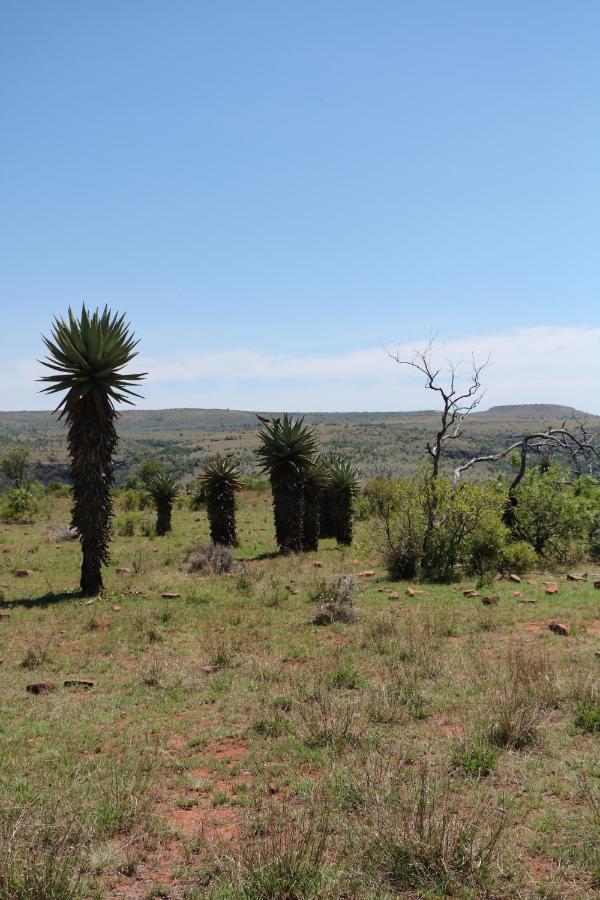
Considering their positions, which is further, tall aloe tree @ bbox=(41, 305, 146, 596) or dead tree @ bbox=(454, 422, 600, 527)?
dead tree @ bbox=(454, 422, 600, 527)

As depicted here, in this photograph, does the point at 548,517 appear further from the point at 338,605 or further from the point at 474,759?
the point at 474,759

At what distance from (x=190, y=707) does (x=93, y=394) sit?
9.42 metres

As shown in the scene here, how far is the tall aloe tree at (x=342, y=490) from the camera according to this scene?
2620 centimetres

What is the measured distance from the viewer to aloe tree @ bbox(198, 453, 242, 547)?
77.8 ft

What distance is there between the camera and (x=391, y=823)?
15.4 ft

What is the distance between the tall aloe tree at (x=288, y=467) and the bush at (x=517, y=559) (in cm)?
774

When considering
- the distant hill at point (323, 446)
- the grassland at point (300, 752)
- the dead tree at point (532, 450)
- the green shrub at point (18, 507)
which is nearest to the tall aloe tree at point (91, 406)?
the grassland at point (300, 752)

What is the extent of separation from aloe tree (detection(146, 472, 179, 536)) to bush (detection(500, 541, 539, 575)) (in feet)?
51.8

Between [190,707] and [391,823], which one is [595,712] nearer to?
[391,823]

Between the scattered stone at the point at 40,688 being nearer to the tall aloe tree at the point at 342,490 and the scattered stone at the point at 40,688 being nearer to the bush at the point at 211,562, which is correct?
the bush at the point at 211,562

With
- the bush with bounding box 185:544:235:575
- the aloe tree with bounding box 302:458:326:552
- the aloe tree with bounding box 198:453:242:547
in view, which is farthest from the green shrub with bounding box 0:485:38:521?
the bush with bounding box 185:544:235:575

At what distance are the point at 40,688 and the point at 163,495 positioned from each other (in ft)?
66.8

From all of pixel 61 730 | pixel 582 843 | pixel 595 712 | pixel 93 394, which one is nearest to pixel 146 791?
pixel 61 730

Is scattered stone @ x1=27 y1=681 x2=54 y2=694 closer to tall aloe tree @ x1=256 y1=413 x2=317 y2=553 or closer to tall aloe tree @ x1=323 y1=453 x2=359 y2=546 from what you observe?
tall aloe tree @ x1=256 y1=413 x2=317 y2=553
